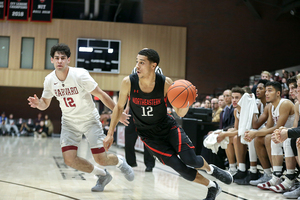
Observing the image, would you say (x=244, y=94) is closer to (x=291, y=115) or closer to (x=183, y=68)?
(x=291, y=115)

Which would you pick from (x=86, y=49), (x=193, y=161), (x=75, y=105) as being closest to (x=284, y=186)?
(x=193, y=161)

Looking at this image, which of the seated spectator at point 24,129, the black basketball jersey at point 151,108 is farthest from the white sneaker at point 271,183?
the seated spectator at point 24,129

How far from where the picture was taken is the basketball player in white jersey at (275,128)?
4.30m

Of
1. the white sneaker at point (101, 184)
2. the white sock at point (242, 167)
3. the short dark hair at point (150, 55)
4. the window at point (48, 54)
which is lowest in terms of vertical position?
the white sneaker at point (101, 184)

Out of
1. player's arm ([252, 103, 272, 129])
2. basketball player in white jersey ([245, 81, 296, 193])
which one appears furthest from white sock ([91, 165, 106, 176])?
player's arm ([252, 103, 272, 129])

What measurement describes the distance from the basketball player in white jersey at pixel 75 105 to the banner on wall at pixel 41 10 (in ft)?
43.1

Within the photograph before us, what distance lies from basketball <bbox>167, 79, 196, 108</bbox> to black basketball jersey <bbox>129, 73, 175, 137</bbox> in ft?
0.76

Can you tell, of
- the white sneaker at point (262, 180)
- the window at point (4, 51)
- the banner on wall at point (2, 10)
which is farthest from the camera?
the window at point (4, 51)

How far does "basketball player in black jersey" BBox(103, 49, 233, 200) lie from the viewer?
3.42 m

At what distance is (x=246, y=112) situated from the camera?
520 centimetres

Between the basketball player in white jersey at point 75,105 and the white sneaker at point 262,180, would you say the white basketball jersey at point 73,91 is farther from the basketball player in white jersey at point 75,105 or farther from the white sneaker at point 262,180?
the white sneaker at point 262,180

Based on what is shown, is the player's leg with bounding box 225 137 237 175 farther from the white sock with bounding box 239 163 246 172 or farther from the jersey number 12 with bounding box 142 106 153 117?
the jersey number 12 with bounding box 142 106 153 117

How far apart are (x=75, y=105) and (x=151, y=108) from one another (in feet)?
3.80

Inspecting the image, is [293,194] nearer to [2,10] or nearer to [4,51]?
[4,51]
